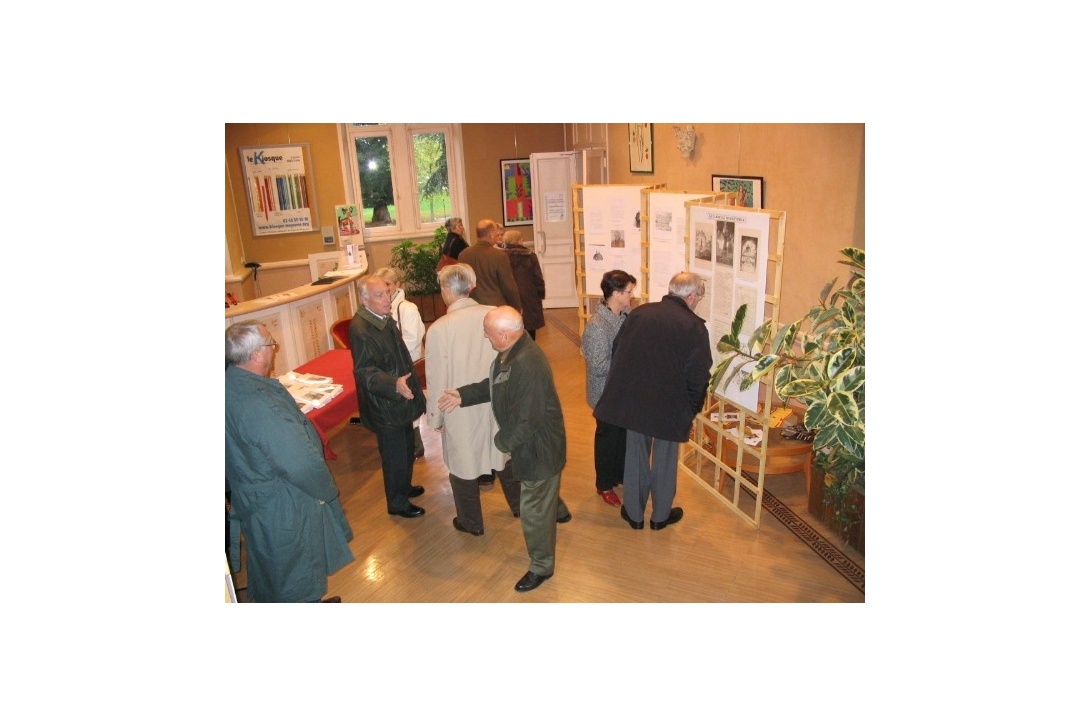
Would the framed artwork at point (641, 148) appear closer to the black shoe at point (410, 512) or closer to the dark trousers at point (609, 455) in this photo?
the dark trousers at point (609, 455)

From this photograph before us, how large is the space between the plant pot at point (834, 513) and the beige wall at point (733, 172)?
1.33 metres

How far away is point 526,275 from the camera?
22.9ft

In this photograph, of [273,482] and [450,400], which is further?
[450,400]

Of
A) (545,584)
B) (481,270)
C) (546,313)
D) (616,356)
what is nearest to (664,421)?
(616,356)

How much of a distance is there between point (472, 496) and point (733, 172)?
3.36 meters

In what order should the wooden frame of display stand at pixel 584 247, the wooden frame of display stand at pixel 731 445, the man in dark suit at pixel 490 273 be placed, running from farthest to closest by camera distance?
the man in dark suit at pixel 490 273 < the wooden frame of display stand at pixel 584 247 < the wooden frame of display stand at pixel 731 445

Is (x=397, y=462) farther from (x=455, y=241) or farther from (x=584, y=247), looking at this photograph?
(x=455, y=241)

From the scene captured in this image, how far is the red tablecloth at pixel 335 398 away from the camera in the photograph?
4609 mm

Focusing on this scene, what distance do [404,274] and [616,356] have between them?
6561 millimetres

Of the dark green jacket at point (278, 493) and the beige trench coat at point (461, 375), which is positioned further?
the beige trench coat at point (461, 375)

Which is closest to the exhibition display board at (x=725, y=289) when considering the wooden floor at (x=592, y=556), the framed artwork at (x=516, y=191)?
the wooden floor at (x=592, y=556)

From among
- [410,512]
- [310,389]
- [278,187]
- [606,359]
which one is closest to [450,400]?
[606,359]

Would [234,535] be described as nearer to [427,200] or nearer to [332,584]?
[332,584]

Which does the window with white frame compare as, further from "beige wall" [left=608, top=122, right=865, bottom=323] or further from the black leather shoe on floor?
the black leather shoe on floor
